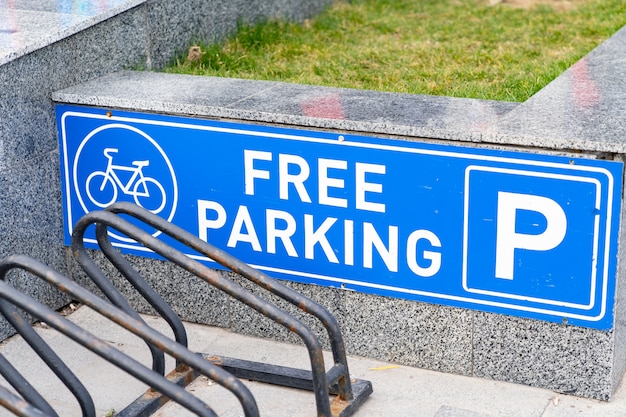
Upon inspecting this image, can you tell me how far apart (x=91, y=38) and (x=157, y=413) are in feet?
6.98

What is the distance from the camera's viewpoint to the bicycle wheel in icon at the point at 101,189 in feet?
18.1

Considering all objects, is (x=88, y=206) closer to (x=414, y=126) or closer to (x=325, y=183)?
(x=325, y=183)

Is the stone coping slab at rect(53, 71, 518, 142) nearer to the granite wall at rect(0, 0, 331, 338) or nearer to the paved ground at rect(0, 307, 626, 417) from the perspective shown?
the granite wall at rect(0, 0, 331, 338)

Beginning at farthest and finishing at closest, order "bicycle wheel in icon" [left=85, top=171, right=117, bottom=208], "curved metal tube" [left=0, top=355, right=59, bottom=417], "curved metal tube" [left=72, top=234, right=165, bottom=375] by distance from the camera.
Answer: "bicycle wheel in icon" [left=85, top=171, right=117, bottom=208] → "curved metal tube" [left=72, top=234, right=165, bottom=375] → "curved metal tube" [left=0, top=355, right=59, bottom=417]

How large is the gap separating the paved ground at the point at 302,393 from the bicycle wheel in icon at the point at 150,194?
71 cm

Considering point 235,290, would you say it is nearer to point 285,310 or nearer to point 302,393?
point 302,393

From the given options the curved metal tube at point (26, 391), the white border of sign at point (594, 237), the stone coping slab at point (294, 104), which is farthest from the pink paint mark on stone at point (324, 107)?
the curved metal tube at point (26, 391)

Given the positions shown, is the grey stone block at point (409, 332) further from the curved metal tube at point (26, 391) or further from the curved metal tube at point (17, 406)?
the curved metal tube at point (17, 406)

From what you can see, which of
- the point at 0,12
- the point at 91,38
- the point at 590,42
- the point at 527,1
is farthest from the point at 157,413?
the point at 527,1

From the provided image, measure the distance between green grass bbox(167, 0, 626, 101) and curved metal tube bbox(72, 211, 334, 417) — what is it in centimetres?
217

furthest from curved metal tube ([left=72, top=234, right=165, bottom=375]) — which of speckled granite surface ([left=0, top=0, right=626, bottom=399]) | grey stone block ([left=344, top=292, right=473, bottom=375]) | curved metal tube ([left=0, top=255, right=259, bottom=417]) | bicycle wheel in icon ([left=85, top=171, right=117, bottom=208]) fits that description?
grey stone block ([left=344, top=292, right=473, bottom=375])

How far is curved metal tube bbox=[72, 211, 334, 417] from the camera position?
4.25m

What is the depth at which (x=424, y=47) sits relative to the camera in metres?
7.43

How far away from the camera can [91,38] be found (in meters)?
5.73
